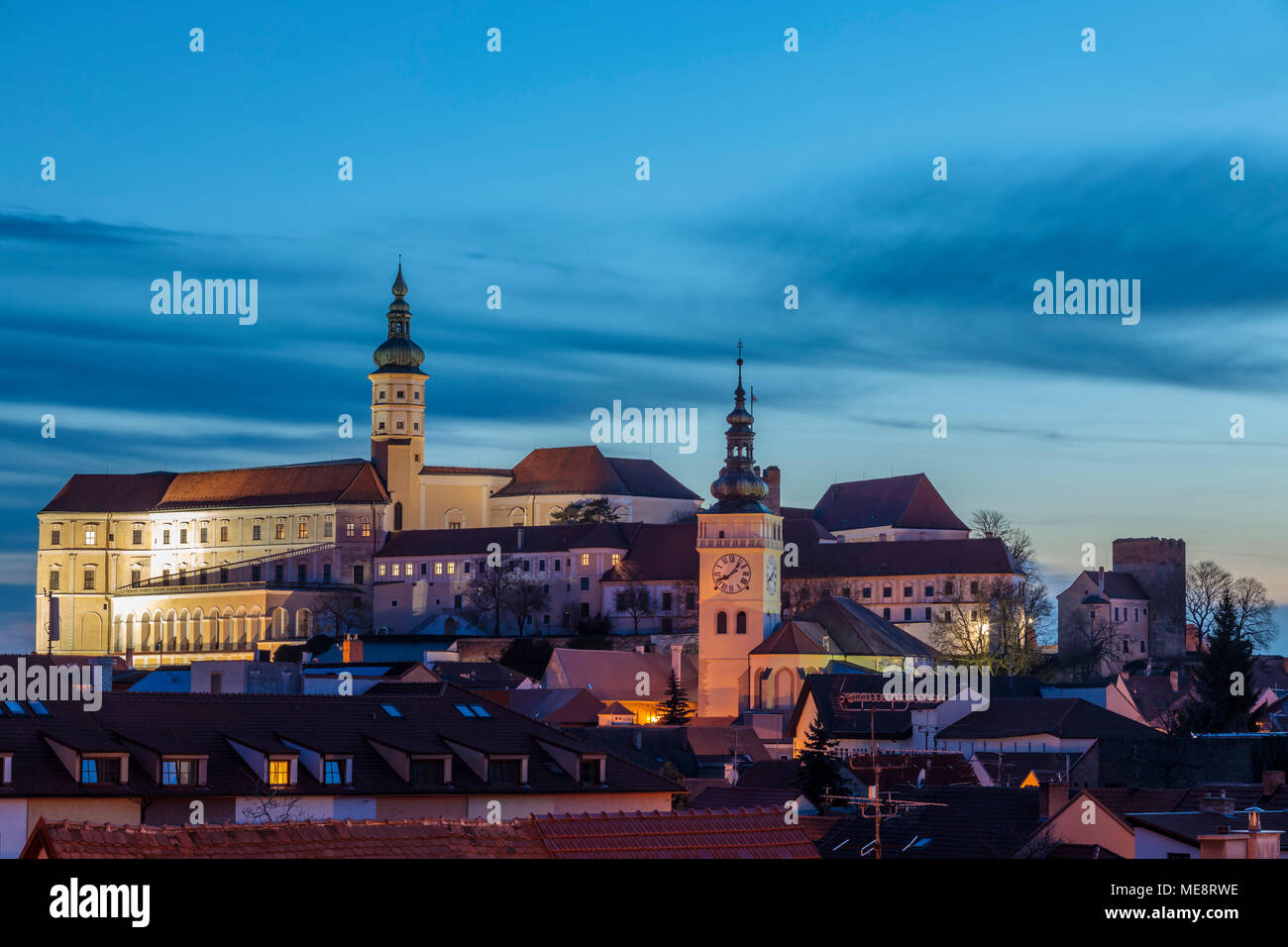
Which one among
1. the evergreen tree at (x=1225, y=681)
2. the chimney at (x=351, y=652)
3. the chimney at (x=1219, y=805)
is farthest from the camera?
the chimney at (x=351, y=652)

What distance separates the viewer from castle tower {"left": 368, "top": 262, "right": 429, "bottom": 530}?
142250 millimetres

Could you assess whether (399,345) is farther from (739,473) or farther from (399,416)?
(739,473)

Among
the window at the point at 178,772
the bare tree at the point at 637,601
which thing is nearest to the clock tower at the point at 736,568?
the bare tree at the point at 637,601

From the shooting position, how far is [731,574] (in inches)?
4134

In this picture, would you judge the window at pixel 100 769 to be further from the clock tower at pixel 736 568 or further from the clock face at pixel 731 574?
the clock face at pixel 731 574

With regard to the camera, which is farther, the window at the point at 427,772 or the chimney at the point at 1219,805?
the window at the point at 427,772

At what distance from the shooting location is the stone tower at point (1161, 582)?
4749 inches

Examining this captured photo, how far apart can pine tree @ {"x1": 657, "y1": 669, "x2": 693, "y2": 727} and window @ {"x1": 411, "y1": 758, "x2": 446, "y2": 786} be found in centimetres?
6387

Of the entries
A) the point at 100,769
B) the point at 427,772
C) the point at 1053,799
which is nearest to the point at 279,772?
the point at 427,772

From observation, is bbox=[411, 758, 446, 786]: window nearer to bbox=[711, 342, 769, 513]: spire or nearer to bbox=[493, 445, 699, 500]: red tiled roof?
bbox=[711, 342, 769, 513]: spire

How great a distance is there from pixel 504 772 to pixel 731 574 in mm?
77095

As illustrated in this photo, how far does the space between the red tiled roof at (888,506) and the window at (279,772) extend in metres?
110
